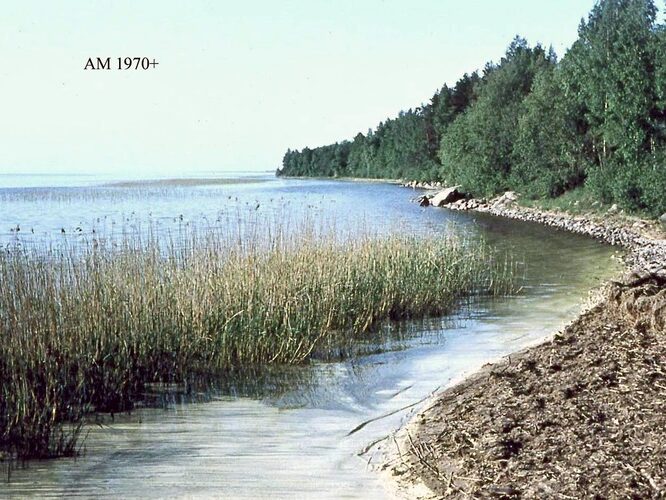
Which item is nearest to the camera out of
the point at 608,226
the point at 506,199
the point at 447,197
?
the point at 608,226

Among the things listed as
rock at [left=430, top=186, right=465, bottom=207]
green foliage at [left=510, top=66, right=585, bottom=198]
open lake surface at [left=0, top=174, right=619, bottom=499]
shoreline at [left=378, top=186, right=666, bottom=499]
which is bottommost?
open lake surface at [left=0, top=174, right=619, bottom=499]

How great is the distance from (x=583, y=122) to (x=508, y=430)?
2865 centimetres

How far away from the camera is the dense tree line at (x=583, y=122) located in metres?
23.8

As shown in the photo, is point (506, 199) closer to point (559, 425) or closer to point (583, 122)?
point (583, 122)

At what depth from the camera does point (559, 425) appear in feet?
15.3

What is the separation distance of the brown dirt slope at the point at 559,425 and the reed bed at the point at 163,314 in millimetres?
2588

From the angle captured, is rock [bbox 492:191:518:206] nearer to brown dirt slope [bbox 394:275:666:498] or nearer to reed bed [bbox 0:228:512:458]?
reed bed [bbox 0:228:512:458]

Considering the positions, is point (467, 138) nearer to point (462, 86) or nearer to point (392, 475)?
point (462, 86)

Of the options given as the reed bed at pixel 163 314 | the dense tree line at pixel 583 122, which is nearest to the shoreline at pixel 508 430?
the reed bed at pixel 163 314

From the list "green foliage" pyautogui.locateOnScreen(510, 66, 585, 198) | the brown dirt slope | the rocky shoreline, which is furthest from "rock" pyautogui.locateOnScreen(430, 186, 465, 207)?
the brown dirt slope

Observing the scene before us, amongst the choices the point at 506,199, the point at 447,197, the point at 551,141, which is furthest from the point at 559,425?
the point at 447,197

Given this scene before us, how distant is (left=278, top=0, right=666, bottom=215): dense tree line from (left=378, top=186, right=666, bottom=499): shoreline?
1543 centimetres

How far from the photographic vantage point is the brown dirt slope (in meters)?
3.97

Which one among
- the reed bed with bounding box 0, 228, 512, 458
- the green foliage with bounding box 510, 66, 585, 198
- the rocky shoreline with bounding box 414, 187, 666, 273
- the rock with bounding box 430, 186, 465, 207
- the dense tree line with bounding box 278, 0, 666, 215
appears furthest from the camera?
the rock with bounding box 430, 186, 465, 207
